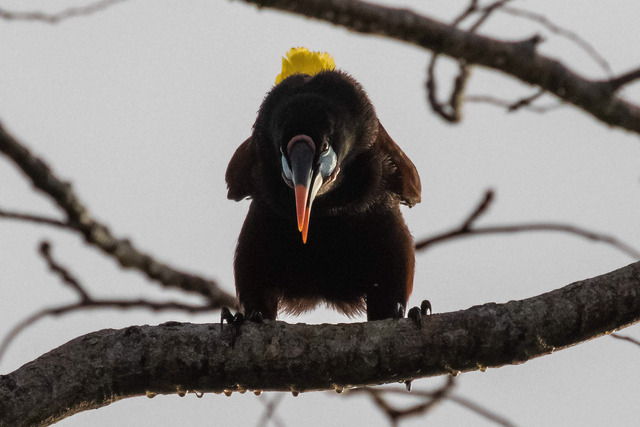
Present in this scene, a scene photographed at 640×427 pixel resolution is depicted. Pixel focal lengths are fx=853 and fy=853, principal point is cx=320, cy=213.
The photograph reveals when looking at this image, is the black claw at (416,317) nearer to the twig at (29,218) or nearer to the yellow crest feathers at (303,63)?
the twig at (29,218)

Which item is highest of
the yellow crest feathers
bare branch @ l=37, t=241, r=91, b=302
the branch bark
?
the yellow crest feathers

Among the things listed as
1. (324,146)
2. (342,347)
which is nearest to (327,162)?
(324,146)

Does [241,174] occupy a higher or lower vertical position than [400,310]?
higher

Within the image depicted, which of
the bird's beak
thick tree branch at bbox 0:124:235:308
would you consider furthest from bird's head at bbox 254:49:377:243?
thick tree branch at bbox 0:124:235:308

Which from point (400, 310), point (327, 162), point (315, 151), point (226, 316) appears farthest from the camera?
point (400, 310)

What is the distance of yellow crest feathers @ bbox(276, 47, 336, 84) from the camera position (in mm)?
5992

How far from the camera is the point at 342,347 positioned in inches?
137

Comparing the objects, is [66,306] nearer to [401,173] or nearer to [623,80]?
[401,173]

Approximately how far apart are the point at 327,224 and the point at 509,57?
1.47 m

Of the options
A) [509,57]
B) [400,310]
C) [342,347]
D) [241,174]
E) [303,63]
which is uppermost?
[303,63]

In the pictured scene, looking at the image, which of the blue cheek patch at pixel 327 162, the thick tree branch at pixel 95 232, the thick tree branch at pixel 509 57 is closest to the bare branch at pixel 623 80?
the thick tree branch at pixel 509 57

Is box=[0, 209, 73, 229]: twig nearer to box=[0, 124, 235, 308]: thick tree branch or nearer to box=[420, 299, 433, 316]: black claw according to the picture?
box=[0, 124, 235, 308]: thick tree branch

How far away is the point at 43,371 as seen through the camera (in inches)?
129

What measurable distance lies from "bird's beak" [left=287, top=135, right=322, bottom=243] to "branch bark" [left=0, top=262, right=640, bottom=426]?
785 millimetres
